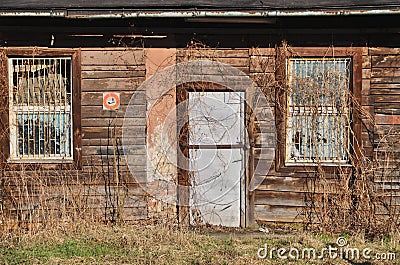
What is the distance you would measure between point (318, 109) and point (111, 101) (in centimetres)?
329

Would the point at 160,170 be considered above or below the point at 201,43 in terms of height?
below

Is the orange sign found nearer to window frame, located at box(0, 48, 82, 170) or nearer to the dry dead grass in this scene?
window frame, located at box(0, 48, 82, 170)

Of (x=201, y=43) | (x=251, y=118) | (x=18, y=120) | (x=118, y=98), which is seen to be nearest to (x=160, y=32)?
(x=201, y=43)

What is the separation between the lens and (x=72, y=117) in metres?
8.88

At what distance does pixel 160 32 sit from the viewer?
29.1 ft

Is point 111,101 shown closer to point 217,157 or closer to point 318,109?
point 217,157

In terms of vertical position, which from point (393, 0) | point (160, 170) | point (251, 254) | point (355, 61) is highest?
point (393, 0)

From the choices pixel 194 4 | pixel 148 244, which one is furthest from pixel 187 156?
pixel 194 4

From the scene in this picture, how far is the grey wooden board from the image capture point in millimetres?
8047

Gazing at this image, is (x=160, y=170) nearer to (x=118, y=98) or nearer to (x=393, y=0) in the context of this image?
(x=118, y=98)

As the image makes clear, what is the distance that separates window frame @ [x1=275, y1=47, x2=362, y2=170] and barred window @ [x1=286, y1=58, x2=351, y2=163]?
7 centimetres

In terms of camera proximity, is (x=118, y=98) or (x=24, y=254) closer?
A: (x=24, y=254)

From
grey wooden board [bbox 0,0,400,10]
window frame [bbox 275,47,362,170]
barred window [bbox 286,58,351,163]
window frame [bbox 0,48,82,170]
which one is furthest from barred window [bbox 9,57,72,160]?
barred window [bbox 286,58,351,163]

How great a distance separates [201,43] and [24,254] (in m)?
4.11
